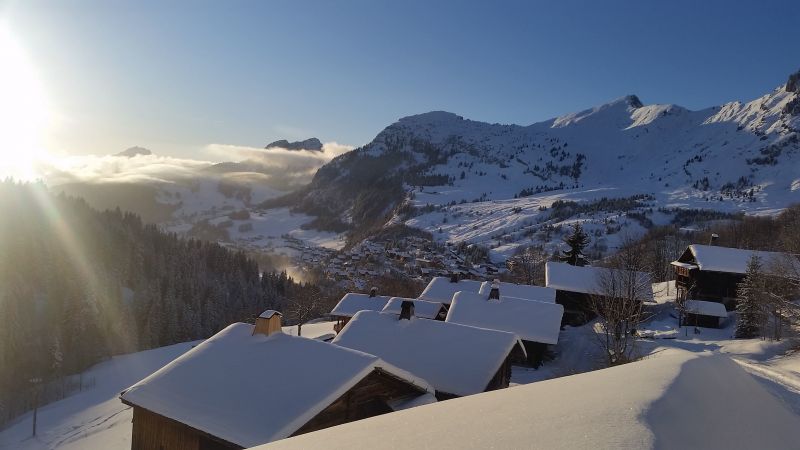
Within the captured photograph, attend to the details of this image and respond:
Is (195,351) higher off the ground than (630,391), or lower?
lower

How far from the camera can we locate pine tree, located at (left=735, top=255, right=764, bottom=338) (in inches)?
1341

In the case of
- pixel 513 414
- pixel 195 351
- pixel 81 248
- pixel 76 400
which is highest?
pixel 513 414

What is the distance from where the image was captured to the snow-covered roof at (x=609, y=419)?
4.39 meters

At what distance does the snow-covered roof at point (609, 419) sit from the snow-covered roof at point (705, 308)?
3974cm

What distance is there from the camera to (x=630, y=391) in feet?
19.0

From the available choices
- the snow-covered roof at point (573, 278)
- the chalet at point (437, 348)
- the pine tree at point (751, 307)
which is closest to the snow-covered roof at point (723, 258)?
the pine tree at point (751, 307)

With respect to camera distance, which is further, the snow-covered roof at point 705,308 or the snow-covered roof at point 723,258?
the snow-covered roof at point 723,258

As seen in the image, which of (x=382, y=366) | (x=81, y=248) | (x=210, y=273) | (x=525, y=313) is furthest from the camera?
(x=210, y=273)

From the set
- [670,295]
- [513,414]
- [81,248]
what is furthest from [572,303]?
[81,248]

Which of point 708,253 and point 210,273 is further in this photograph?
point 210,273

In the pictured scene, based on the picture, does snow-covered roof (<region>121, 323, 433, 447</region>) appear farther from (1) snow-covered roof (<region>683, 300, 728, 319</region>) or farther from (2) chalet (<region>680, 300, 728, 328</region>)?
(2) chalet (<region>680, 300, 728, 328</region>)

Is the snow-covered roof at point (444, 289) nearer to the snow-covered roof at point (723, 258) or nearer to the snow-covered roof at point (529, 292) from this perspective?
the snow-covered roof at point (529, 292)

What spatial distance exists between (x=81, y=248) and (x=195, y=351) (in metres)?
106

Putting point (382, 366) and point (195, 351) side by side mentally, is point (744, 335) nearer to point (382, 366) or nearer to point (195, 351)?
point (382, 366)
